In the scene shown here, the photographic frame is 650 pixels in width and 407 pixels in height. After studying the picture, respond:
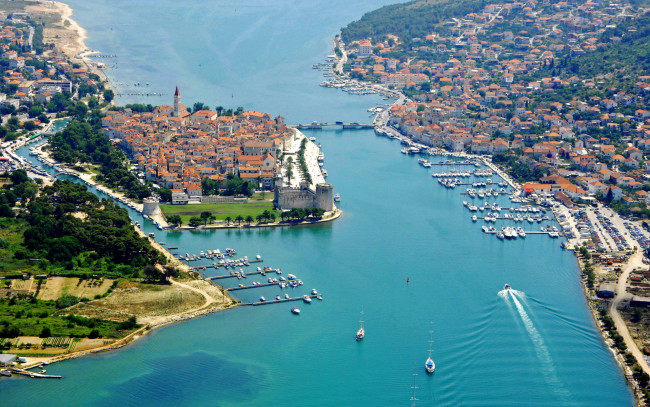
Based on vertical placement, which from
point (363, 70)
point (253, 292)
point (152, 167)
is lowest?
point (253, 292)

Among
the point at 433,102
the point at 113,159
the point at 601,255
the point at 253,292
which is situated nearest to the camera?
the point at 253,292

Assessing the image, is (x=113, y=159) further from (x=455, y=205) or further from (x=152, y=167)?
(x=455, y=205)

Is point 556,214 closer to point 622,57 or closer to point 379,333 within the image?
point 379,333

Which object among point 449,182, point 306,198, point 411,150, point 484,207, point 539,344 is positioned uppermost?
point 411,150

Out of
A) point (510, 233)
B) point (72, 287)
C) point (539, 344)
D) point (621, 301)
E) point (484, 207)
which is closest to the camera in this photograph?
point (539, 344)

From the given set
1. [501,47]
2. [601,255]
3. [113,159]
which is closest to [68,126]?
[113,159]

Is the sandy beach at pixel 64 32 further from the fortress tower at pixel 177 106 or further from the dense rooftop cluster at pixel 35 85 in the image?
the fortress tower at pixel 177 106

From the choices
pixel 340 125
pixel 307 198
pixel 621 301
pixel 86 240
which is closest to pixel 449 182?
pixel 307 198
